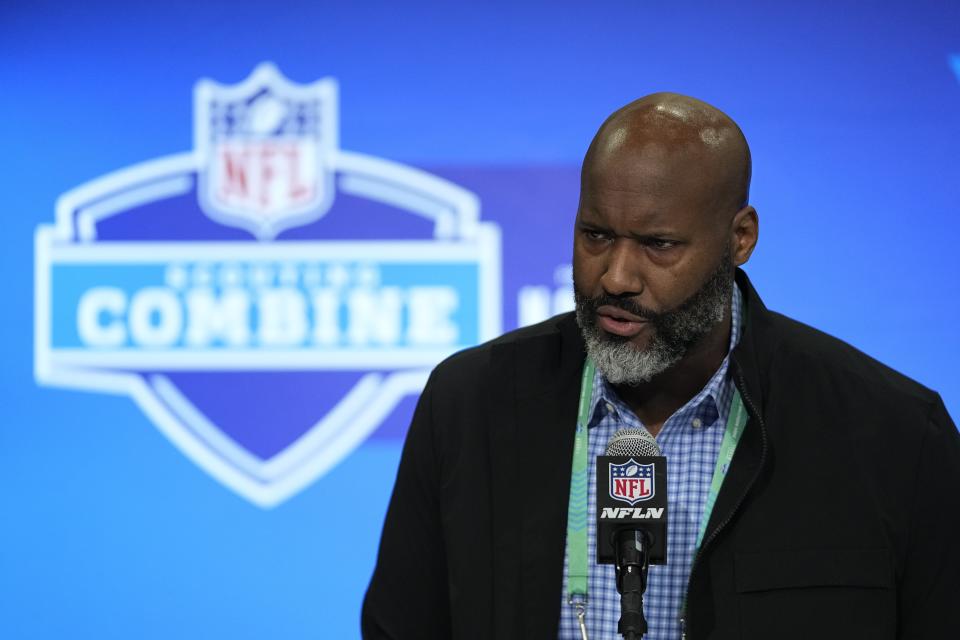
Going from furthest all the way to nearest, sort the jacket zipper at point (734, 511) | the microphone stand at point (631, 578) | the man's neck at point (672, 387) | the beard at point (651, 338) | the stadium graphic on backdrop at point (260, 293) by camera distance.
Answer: the stadium graphic on backdrop at point (260, 293) < the man's neck at point (672, 387) < the beard at point (651, 338) < the jacket zipper at point (734, 511) < the microphone stand at point (631, 578)

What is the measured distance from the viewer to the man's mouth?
1.62 m

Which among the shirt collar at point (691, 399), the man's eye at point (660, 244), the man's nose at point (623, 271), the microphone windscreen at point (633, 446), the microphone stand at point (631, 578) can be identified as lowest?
the microphone stand at point (631, 578)

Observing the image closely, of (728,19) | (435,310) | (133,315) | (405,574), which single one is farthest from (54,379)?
(728,19)

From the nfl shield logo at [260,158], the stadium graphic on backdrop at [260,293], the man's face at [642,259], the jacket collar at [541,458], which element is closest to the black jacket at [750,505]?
the jacket collar at [541,458]

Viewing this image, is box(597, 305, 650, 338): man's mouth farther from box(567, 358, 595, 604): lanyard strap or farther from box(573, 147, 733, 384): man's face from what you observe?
box(567, 358, 595, 604): lanyard strap

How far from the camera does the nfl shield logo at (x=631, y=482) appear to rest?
1.39 metres

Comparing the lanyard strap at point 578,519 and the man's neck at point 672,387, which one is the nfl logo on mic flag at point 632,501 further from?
the man's neck at point 672,387

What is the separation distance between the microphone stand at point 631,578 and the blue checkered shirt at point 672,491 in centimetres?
18

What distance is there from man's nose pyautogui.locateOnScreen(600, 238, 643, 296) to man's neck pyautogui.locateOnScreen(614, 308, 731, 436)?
0.17 metres

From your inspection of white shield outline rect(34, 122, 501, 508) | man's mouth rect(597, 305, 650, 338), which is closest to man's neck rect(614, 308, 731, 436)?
man's mouth rect(597, 305, 650, 338)

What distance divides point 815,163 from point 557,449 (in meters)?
1.86

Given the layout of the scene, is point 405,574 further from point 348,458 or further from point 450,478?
point 348,458

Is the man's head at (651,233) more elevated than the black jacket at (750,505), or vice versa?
the man's head at (651,233)

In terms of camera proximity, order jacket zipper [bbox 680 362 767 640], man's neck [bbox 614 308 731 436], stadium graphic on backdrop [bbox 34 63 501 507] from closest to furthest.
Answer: jacket zipper [bbox 680 362 767 640] → man's neck [bbox 614 308 731 436] → stadium graphic on backdrop [bbox 34 63 501 507]
